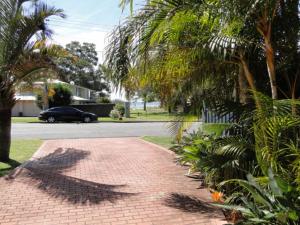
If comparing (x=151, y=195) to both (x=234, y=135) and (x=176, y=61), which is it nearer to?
(x=234, y=135)

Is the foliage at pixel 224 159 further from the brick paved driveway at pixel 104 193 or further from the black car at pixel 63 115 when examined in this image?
the black car at pixel 63 115

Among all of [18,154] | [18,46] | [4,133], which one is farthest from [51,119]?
[18,46]

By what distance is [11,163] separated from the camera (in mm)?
10711

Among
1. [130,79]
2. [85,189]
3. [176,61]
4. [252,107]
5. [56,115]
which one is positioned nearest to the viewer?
[252,107]

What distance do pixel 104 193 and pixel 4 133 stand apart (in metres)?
5.24

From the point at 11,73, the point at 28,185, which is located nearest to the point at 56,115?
the point at 11,73

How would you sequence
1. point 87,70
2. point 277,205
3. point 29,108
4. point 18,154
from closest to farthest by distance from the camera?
point 277,205 < point 18,154 < point 29,108 < point 87,70

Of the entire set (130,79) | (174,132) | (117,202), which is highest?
(130,79)

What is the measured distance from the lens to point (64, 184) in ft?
26.3

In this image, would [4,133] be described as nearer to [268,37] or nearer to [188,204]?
[188,204]

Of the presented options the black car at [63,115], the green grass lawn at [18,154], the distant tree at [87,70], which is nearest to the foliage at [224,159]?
the green grass lawn at [18,154]

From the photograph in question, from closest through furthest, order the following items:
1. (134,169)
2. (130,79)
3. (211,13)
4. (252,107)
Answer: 1. (211,13)
2. (252,107)
3. (130,79)
4. (134,169)

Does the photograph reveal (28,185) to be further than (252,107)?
Yes

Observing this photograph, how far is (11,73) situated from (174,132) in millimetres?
5088
